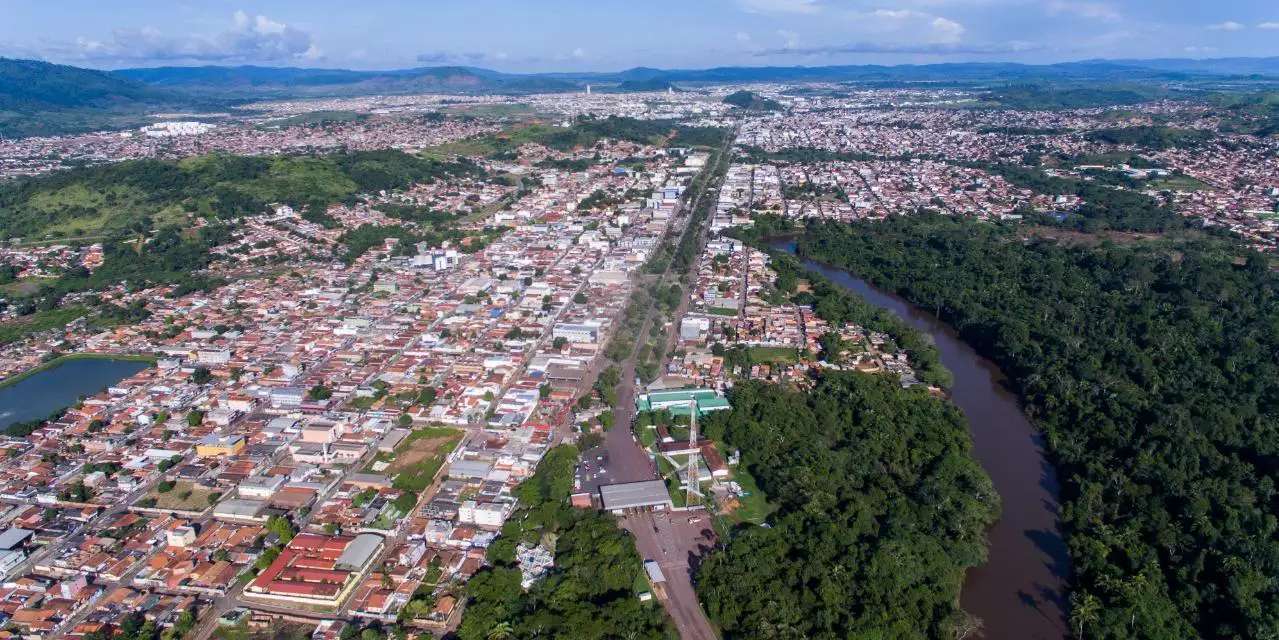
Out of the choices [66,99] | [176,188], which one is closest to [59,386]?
[176,188]

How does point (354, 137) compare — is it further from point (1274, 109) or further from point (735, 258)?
point (1274, 109)

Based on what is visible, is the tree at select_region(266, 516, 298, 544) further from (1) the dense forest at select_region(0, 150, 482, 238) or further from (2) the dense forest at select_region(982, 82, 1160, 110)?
(2) the dense forest at select_region(982, 82, 1160, 110)

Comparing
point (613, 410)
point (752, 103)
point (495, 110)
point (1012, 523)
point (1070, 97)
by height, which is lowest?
point (1012, 523)

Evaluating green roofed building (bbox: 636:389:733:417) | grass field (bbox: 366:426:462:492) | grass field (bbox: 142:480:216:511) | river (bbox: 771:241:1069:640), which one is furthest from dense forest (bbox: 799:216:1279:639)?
grass field (bbox: 142:480:216:511)

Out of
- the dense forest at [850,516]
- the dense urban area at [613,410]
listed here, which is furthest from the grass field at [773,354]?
the dense forest at [850,516]

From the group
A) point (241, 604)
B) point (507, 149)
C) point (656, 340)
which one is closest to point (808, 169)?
point (507, 149)

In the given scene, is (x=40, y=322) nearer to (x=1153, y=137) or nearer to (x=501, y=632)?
(x=501, y=632)
